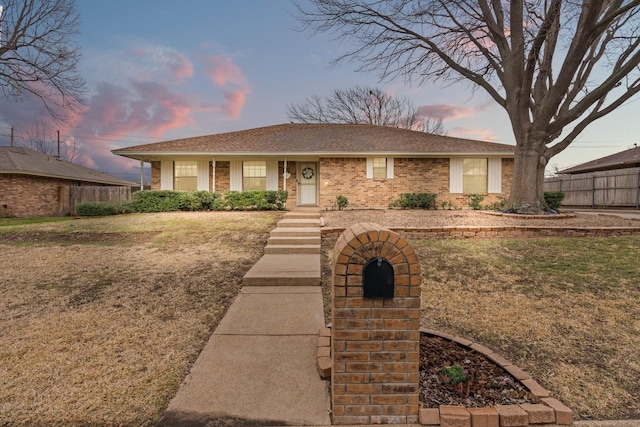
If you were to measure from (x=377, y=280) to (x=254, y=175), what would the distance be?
13112 mm

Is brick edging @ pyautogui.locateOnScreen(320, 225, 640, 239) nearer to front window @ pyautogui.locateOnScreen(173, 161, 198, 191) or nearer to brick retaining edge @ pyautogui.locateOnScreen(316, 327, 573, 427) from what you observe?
brick retaining edge @ pyautogui.locateOnScreen(316, 327, 573, 427)

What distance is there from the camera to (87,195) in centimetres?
1597

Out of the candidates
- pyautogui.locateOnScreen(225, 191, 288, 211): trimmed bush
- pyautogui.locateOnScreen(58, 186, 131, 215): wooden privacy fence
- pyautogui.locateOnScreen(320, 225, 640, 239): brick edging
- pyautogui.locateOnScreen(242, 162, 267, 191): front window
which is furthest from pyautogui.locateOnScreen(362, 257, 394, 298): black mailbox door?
pyautogui.locateOnScreen(58, 186, 131, 215): wooden privacy fence

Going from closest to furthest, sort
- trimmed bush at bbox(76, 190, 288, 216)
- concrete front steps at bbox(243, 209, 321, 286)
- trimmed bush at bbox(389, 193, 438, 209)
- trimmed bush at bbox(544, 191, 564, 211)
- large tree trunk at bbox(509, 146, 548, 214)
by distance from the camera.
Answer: concrete front steps at bbox(243, 209, 321, 286) → large tree trunk at bbox(509, 146, 548, 214) → trimmed bush at bbox(544, 191, 564, 211) → trimmed bush at bbox(76, 190, 288, 216) → trimmed bush at bbox(389, 193, 438, 209)

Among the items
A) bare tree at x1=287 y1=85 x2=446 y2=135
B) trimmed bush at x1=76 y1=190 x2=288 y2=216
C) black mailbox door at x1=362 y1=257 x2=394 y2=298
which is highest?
bare tree at x1=287 y1=85 x2=446 y2=135

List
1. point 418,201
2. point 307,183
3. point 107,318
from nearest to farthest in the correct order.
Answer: point 107,318, point 418,201, point 307,183

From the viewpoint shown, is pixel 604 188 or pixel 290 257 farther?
pixel 604 188

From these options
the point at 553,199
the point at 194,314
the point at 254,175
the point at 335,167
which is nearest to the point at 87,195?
the point at 254,175

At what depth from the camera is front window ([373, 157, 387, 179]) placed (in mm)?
13742

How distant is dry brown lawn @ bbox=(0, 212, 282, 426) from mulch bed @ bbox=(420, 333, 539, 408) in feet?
6.32

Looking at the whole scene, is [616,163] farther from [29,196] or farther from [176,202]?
[29,196]

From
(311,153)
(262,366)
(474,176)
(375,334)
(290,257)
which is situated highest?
Answer: (311,153)

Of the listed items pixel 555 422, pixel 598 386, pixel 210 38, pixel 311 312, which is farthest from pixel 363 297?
pixel 210 38

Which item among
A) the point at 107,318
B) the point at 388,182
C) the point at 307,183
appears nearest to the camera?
the point at 107,318
